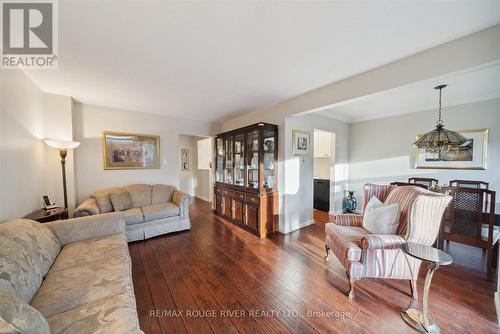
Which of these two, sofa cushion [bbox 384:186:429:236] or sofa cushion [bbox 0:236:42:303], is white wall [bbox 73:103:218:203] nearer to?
sofa cushion [bbox 0:236:42:303]

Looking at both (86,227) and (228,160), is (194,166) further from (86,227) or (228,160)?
(86,227)

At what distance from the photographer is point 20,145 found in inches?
81.4

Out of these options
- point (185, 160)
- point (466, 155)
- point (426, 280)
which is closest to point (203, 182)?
point (185, 160)

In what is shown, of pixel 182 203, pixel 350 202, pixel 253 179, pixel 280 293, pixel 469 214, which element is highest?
pixel 253 179

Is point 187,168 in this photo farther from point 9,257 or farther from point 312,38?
point 312,38

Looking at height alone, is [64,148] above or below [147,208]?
above

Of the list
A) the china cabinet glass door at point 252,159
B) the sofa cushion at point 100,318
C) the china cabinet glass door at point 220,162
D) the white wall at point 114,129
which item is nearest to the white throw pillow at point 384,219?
the china cabinet glass door at point 252,159

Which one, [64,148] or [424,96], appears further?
[424,96]

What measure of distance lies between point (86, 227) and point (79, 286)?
987 mm

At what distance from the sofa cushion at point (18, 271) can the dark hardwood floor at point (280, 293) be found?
30.9 inches

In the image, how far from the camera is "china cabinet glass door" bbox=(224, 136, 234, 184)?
3901 millimetres

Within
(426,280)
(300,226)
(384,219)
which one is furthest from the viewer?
(300,226)

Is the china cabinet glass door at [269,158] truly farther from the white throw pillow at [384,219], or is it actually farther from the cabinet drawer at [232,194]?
the white throw pillow at [384,219]

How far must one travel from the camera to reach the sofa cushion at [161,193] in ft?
11.5
